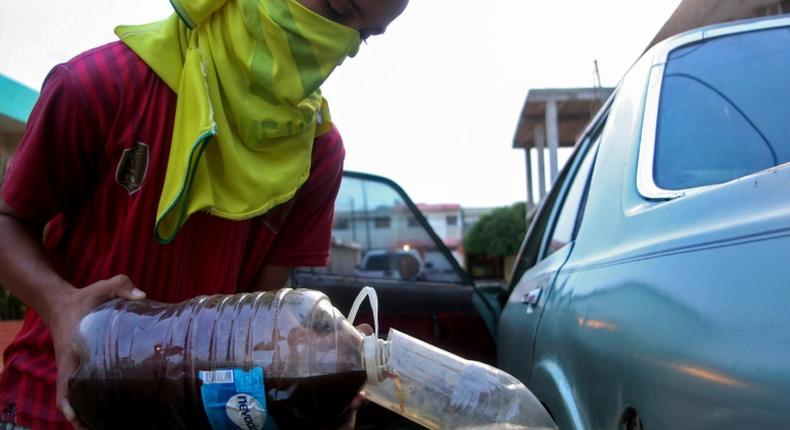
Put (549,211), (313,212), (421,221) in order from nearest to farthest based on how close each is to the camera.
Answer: (313,212) → (549,211) → (421,221)

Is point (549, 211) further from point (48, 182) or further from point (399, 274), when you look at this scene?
point (48, 182)

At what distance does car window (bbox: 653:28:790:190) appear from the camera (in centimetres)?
161

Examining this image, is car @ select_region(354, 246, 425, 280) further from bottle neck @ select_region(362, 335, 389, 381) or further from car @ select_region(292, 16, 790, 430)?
bottle neck @ select_region(362, 335, 389, 381)

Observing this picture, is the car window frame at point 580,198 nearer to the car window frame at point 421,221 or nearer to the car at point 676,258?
the car at point 676,258

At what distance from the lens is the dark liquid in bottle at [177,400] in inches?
51.4

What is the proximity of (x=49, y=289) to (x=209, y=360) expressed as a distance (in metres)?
0.37

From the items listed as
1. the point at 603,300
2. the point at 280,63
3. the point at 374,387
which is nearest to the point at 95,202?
the point at 280,63

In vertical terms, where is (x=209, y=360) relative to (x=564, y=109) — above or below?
below

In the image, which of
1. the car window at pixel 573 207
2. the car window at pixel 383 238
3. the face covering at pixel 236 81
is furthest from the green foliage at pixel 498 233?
the face covering at pixel 236 81

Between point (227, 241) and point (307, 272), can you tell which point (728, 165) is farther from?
point (307, 272)

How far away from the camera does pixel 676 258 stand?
1131mm

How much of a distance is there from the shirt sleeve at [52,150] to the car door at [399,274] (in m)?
2.36

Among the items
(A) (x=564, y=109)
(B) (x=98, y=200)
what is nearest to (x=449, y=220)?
(A) (x=564, y=109)

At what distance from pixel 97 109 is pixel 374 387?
2.87 ft
